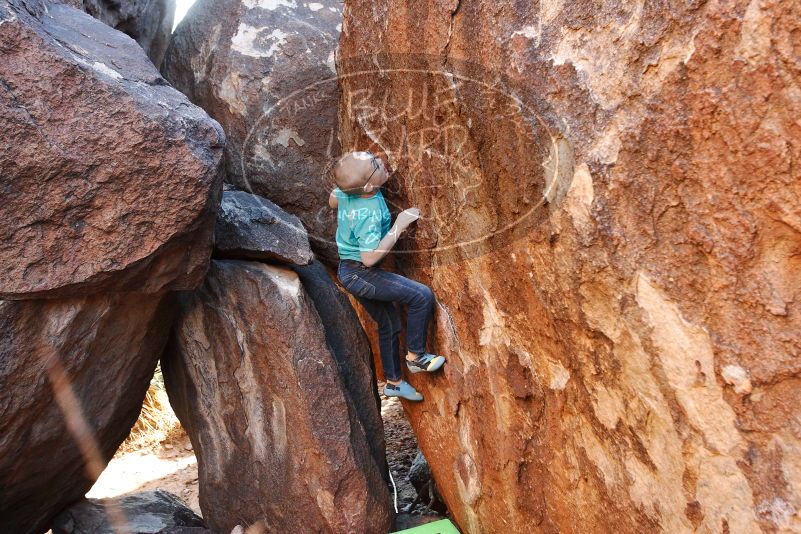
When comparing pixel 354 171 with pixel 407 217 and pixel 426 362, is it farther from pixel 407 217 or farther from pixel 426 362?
pixel 426 362

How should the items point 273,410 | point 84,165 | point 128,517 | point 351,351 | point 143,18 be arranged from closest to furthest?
point 84,165
point 273,410
point 351,351
point 128,517
point 143,18

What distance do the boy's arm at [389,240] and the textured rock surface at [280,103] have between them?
81 centimetres

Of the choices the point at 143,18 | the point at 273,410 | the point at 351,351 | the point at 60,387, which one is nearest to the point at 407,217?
the point at 351,351

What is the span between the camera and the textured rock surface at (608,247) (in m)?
1.72

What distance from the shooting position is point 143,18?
3879 millimetres

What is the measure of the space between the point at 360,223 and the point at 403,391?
77 cm

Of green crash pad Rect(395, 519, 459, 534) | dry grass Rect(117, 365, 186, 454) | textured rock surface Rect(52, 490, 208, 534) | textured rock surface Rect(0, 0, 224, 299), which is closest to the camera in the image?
textured rock surface Rect(0, 0, 224, 299)

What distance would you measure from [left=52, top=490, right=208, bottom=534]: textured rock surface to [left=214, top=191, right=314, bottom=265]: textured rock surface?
4.33 ft

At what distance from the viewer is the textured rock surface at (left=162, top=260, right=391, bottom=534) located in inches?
114

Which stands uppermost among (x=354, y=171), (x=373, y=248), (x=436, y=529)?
(x=354, y=171)

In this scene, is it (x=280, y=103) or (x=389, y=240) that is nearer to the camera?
(x=389, y=240)

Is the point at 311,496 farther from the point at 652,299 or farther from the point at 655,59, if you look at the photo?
the point at 655,59

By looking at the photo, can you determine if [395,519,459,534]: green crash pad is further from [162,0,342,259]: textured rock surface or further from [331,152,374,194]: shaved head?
[162,0,342,259]: textured rock surface
